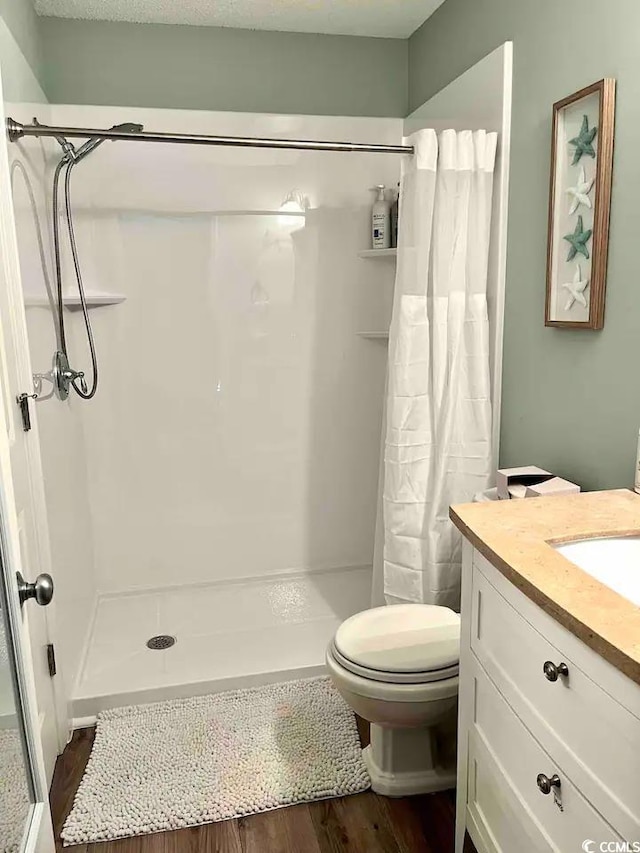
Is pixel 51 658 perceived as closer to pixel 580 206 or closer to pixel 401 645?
pixel 401 645

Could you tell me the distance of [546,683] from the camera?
3.68ft

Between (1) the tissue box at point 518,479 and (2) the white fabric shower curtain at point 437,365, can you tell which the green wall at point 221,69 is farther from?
(1) the tissue box at point 518,479

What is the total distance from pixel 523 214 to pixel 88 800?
84.2 inches

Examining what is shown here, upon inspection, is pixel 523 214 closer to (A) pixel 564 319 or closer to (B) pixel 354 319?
(A) pixel 564 319

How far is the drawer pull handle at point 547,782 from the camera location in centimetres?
109

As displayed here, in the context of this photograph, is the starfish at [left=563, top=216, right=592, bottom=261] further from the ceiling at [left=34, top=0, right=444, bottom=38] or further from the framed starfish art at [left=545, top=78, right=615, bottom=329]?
the ceiling at [left=34, top=0, right=444, bottom=38]

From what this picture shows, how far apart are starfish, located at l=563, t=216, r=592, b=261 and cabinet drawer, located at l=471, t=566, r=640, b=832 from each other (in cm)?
95

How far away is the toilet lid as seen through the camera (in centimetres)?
179

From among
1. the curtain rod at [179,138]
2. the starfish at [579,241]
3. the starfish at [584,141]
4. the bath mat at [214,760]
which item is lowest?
the bath mat at [214,760]

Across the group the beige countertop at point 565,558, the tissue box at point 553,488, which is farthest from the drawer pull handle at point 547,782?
the tissue box at point 553,488

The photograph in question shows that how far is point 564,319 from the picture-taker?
→ 1.90m

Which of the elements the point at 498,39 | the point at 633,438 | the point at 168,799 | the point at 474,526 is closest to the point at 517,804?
the point at 474,526

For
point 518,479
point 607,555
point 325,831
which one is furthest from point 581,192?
point 325,831

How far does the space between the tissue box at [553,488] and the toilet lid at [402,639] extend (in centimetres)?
44
